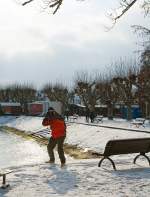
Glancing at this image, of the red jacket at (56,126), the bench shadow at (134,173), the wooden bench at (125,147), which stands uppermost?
the red jacket at (56,126)

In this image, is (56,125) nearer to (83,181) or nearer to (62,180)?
(62,180)

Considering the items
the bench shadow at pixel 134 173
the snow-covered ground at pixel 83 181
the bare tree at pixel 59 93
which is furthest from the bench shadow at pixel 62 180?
the bare tree at pixel 59 93

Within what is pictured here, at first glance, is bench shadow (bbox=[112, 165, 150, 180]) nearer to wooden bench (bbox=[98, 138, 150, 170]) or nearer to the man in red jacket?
wooden bench (bbox=[98, 138, 150, 170])

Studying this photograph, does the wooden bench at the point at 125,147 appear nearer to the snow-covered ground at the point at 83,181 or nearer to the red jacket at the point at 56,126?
the snow-covered ground at the point at 83,181

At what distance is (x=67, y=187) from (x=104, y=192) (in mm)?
875

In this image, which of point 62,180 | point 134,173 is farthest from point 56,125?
point 62,180

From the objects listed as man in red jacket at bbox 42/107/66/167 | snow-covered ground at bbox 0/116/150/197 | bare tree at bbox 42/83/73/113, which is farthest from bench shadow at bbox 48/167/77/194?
bare tree at bbox 42/83/73/113

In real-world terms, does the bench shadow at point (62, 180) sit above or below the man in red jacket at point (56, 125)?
below

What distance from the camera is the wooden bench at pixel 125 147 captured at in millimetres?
13195

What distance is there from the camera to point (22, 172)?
12.2 metres

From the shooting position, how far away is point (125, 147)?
1349 centimetres

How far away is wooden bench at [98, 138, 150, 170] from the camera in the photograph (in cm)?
1320

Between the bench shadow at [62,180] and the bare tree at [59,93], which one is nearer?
the bench shadow at [62,180]

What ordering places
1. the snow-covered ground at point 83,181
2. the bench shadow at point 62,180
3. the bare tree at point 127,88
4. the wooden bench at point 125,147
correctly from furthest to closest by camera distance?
the bare tree at point 127,88, the wooden bench at point 125,147, the bench shadow at point 62,180, the snow-covered ground at point 83,181
